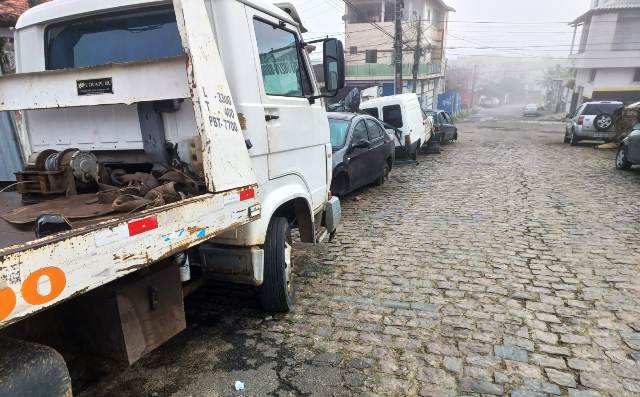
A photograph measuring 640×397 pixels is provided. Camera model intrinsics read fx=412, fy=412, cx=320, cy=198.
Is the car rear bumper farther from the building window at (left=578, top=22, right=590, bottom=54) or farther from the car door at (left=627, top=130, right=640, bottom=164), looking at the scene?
the building window at (left=578, top=22, right=590, bottom=54)

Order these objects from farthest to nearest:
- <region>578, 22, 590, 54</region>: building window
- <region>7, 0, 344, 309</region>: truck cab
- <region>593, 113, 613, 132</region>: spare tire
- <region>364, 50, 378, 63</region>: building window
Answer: <region>578, 22, 590, 54</region>: building window
<region>364, 50, 378, 63</region>: building window
<region>593, 113, 613, 132</region>: spare tire
<region>7, 0, 344, 309</region>: truck cab

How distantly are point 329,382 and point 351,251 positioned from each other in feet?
8.58

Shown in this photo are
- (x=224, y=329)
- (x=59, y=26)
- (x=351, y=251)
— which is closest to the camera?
(x=59, y=26)

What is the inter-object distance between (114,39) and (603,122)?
54.2 feet

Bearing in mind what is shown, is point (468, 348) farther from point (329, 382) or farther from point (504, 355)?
point (329, 382)

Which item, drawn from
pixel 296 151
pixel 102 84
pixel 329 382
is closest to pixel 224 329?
pixel 329 382

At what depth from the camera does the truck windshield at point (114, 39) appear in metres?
2.97

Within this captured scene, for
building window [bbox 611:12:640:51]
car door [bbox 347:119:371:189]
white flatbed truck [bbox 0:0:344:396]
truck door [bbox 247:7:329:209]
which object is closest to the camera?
white flatbed truck [bbox 0:0:344:396]

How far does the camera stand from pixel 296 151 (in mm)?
3617

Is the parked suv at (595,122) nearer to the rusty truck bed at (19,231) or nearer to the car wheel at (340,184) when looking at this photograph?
the car wheel at (340,184)

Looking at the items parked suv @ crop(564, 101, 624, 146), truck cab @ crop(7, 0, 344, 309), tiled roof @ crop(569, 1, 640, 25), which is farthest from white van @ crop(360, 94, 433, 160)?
tiled roof @ crop(569, 1, 640, 25)

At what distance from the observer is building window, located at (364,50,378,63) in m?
38.1

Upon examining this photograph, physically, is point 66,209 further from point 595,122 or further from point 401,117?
point 595,122

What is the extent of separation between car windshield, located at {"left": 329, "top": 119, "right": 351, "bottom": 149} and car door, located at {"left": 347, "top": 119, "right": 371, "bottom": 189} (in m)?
0.15
